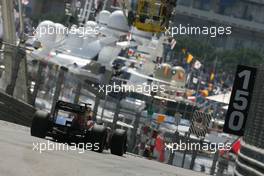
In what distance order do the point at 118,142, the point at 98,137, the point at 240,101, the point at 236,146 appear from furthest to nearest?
the point at 236,146 < the point at 118,142 < the point at 98,137 < the point at 240,101

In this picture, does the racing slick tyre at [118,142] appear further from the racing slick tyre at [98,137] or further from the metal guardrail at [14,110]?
the metal guardrail at [14,110]

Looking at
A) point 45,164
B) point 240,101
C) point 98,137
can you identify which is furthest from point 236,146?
point 45,164

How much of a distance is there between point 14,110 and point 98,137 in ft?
23.6

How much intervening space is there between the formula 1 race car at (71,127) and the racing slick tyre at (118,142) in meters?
0.44

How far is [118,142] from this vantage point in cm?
1722

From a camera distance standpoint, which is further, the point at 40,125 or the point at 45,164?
the point at 40,125

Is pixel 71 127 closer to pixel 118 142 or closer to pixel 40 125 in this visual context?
pixel 40 125

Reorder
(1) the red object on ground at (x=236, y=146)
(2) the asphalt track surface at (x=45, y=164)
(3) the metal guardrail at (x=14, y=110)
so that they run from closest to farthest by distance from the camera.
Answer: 1. (2) the asphalt track surface at (x=45, y=164)
2. (3) the metal guardrail at (x=14, y=110)
3. (1) the red object on ground at (x=236, y=146)

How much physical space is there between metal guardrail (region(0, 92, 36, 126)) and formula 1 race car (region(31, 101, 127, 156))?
18.8ft

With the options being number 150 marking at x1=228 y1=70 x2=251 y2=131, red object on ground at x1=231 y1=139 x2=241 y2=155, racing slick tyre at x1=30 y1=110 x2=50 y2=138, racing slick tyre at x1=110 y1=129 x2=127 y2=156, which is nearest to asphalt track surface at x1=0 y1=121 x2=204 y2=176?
number 150 marking at x1=228 y1=70 x2=251 y2=131

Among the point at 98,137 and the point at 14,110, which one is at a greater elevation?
the point at 98,137

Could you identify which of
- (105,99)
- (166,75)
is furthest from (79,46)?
(105,99)

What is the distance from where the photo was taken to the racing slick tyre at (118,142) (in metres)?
17.1

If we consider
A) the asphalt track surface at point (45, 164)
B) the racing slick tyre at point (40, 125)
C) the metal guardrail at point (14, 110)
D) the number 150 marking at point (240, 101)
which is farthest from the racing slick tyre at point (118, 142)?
the metal guardrail at point (14, 110)
